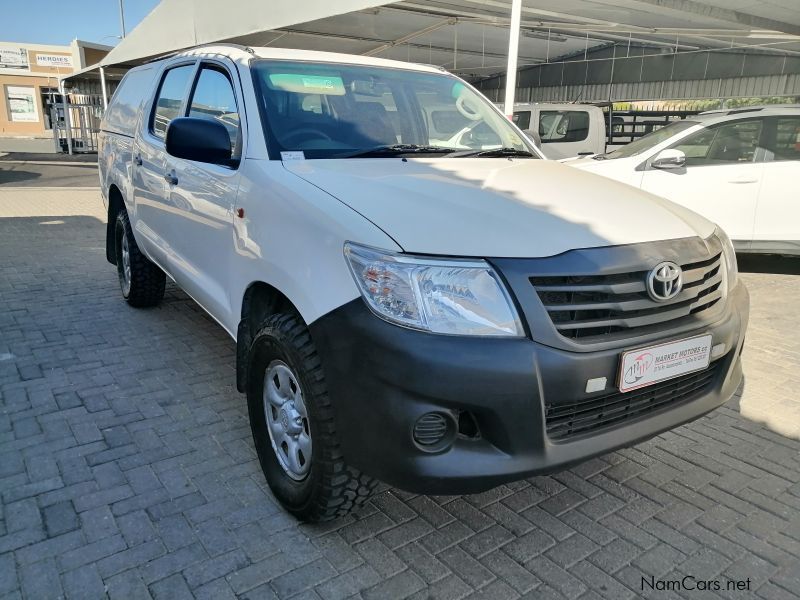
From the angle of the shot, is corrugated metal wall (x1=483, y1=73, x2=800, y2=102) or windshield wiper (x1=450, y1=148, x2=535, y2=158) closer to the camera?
windshield wiper (x1=450, y1=148, x2=535, y2=158)

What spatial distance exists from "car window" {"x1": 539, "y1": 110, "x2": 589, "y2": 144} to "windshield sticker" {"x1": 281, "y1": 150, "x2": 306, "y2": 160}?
9.42m

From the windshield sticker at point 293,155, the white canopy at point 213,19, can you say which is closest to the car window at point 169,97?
the windshield sticker at point 293,155

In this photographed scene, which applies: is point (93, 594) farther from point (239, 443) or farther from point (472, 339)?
point (472, 339)

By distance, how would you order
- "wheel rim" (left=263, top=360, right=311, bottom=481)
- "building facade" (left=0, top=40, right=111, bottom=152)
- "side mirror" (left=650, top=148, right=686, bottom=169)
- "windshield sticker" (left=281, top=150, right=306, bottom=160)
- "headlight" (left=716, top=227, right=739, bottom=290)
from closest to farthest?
"wheel rim" (left=263, top=360, right=311, bottom=481)
"headlight" (left=716, top=227, right=739, bottom=290)
"windshield sticker" (left=281, top=150, right=306, bottom=160)
"side mirror" (left=650, top=148, right=686, bottom=169)
"building facade" (left=0, top=40, right=111, bottom=152)

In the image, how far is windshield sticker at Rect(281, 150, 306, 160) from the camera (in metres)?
2.69

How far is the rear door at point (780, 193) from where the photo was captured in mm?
6180

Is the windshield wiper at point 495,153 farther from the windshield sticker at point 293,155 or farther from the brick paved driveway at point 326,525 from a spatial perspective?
the brick paved driveway at point 326,525

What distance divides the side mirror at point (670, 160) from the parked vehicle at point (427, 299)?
13.1 feet

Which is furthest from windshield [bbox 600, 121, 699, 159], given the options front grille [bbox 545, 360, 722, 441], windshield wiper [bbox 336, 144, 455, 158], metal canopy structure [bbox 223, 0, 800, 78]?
front grille [bbox 545, 360, 722, 441]

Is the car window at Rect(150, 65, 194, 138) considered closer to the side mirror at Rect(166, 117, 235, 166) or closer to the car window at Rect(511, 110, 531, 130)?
the side mirror at Rect(166, 117, 235, 166)

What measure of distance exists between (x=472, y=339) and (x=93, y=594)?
60.3 inches

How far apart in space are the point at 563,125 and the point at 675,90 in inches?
276

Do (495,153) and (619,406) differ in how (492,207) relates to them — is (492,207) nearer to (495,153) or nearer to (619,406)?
(619,406)

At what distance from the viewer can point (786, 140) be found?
6281 mm
